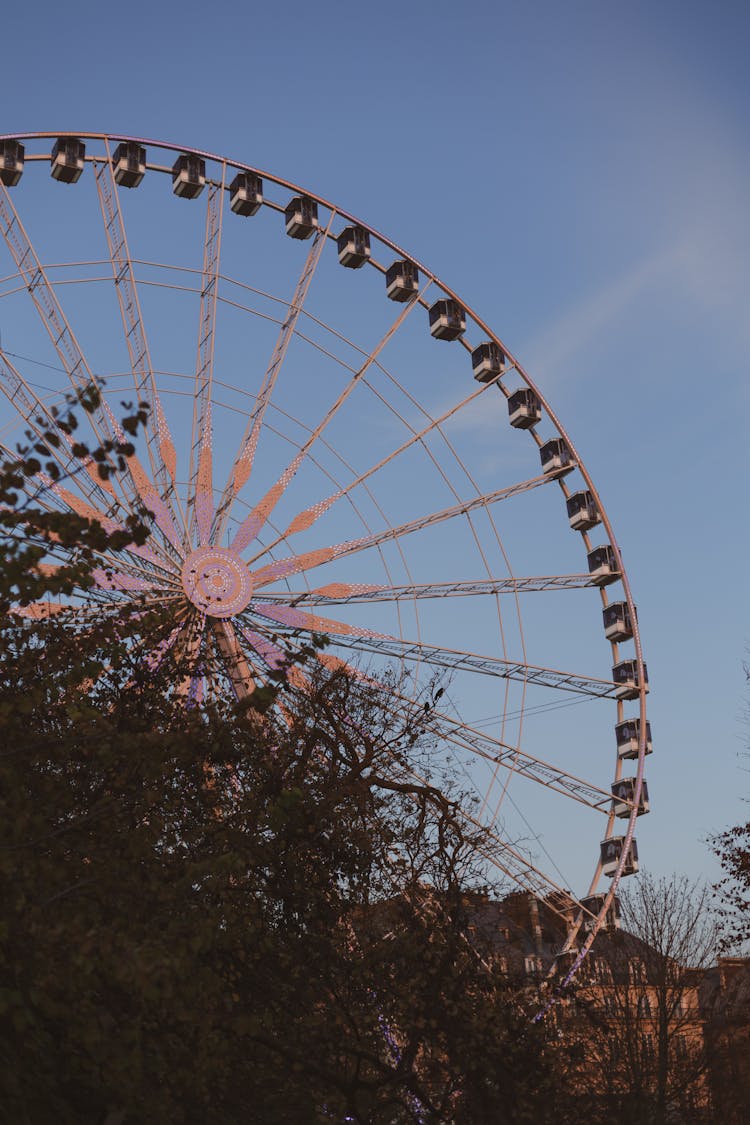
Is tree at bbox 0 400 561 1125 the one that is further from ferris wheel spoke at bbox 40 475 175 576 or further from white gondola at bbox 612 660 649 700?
white gondola at bbox 612 660 649 700

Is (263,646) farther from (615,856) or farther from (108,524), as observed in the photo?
(615,856)

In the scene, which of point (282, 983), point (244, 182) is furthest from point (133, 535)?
point (244, 182)

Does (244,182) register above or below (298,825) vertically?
above

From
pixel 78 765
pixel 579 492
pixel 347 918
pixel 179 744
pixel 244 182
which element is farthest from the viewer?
pixel 579 492

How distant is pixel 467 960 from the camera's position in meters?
17.6

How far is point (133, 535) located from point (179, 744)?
2343 millimetres

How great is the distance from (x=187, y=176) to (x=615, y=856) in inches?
715

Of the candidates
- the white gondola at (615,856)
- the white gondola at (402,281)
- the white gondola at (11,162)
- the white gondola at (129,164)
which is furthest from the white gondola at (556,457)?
the white gondola at (11,162)

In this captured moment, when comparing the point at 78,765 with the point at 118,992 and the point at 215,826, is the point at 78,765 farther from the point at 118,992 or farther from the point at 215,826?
the point at 118,992

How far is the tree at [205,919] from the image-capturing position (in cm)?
1055

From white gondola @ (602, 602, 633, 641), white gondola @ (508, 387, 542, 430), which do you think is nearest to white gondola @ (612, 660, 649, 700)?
white gondola @ (602, 602, 633, 641)

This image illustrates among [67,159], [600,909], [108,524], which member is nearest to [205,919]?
[108,524]

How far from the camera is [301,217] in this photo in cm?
3158

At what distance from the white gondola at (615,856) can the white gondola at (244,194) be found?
16617mm
